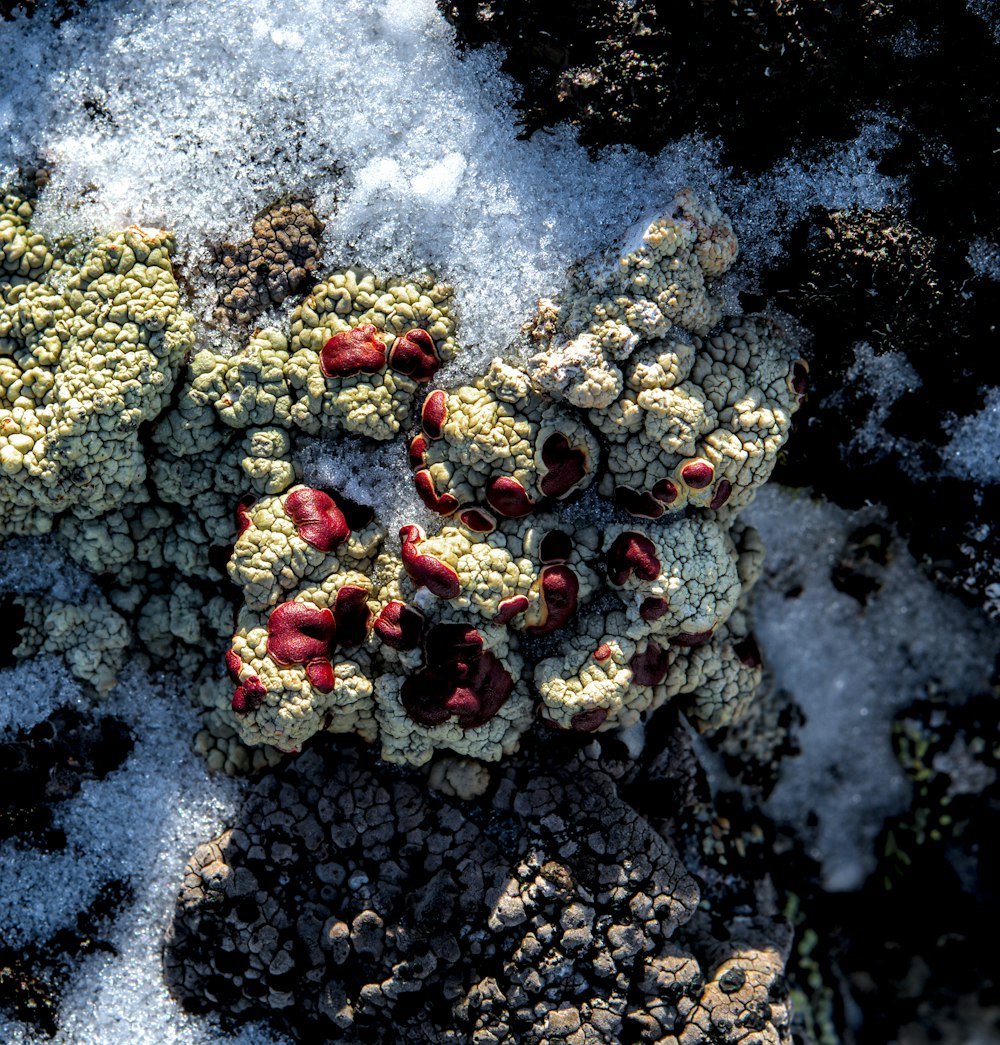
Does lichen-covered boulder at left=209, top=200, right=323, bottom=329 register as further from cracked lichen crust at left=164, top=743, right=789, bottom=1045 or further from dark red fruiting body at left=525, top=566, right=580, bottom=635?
cracked lichen crust at left=164, top=743, right=789, bottom=1045

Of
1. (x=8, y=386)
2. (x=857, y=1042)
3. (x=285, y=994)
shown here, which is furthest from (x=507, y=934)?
(x=8, y=386)

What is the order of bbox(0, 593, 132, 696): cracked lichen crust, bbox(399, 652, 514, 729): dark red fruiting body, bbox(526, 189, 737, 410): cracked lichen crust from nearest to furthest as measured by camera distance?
1. bbox(526, 189, 737, 410): cracked lichen crust
2. bbox(399, 652, 514, 729): dark red fruiting body
3. bbox(0, 593, 132, 696): cracked lichen crust

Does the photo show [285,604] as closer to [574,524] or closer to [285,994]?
[574,524]

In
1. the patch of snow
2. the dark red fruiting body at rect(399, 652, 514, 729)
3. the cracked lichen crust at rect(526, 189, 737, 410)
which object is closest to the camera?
the cracked lichen crust at rect(526, 189, 737, 410)

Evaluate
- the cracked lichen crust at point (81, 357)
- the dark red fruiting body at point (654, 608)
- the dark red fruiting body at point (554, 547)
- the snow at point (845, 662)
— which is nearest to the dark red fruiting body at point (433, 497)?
the dark red fruiting body at point (554, 547)

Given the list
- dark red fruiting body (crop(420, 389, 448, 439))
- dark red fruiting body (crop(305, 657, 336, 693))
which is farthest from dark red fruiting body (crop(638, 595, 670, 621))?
dark red fruiting body (crop(305, 657, 336, 693))

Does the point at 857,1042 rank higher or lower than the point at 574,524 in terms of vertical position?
lower
